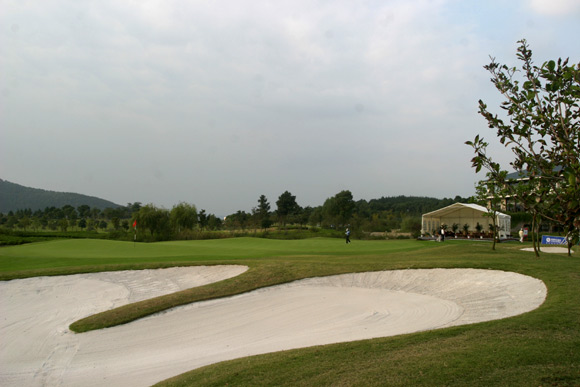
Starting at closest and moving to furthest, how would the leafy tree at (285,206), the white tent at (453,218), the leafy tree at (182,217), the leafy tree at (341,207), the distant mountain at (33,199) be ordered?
the white tent at (453,218) → the leafy tree at (182,217) → the leafy tree at (341,207) → the leafy tree at (285,206) → the distant mountain at (33,199)

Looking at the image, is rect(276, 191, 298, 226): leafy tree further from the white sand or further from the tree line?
the white sand

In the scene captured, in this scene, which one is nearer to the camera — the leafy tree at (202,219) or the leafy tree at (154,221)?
the leafy tree at (154,221)

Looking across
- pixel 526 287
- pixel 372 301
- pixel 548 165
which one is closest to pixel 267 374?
pixel 548 165

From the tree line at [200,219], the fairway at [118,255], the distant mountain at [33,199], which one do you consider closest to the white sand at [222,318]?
the fairway at [118,255]

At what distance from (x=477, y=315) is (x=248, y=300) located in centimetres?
661

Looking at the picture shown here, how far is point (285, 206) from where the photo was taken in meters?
101

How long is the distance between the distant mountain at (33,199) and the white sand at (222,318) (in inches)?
6258

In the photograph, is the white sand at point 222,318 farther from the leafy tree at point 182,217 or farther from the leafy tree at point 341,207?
the leafy tree at point 341,207

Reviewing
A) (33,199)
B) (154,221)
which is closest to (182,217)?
(154,221)

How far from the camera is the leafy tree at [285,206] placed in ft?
329

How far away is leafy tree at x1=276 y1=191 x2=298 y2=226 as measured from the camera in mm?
100250

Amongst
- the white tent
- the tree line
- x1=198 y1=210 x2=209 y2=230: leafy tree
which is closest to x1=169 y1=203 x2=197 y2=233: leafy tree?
the tree line

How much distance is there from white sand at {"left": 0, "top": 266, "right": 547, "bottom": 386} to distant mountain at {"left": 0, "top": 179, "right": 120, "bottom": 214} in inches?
6258

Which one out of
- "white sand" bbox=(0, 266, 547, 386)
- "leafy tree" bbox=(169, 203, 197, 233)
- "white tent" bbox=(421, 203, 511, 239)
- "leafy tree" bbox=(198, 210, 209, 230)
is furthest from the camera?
"leafy tree" bbox=(198, 210, 209, 230)
